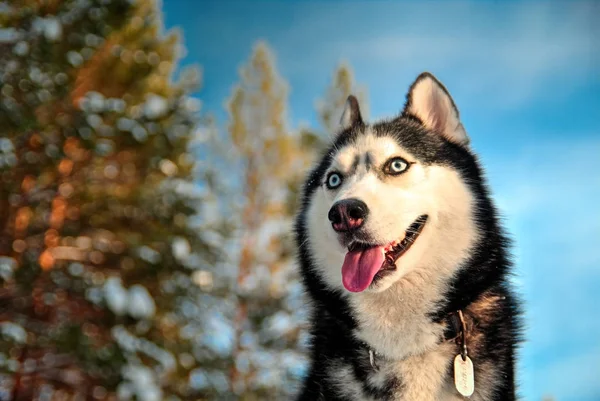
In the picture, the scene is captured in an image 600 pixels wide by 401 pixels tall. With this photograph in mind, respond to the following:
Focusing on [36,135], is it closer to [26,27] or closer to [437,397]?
[26,27]

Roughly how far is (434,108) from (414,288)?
1062mm

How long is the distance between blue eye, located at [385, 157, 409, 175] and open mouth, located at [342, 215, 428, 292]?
0.89 ft

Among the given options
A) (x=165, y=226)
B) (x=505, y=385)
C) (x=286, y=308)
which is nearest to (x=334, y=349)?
(x=505, y=385)

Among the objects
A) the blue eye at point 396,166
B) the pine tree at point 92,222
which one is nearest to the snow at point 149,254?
the pine tree at point 92,222

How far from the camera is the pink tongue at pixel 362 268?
93.5 inches

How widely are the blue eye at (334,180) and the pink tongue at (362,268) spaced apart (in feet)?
1.38

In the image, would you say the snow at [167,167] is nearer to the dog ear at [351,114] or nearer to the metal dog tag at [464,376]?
the dog ear at [351,114]

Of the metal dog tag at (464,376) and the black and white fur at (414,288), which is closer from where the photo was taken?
the metal dog tag at (464,376)

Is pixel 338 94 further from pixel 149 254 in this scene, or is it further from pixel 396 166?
pixel 396 166

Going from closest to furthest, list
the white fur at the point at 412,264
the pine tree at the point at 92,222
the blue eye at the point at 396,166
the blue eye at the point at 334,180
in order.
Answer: the white fur at the point at 412,264
the blue eye at the point at 396,166
the blue eye at the point at 334,180
the pine tree at the point at 92,222

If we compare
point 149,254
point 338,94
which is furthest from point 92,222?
point 338,94

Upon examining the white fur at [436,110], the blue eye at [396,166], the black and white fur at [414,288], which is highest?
the white fur at [436,110]

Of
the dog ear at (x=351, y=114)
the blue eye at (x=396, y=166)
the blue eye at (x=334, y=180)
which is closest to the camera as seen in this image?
the blue eye at (x=396, y=166)

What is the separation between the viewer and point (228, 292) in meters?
12.5
